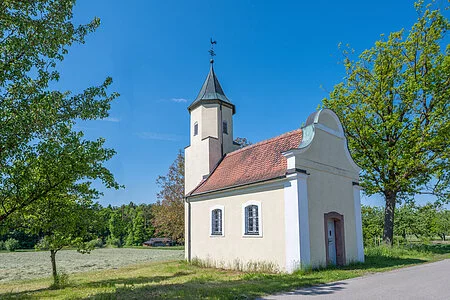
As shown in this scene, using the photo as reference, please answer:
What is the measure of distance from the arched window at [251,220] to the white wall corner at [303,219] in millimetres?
2445

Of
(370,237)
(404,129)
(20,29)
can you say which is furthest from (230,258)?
(370,237)

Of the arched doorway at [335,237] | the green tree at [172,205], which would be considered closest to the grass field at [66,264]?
the green tree at [172,205]

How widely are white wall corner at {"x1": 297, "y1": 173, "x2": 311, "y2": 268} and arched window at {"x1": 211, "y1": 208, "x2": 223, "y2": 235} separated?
5.37 metres

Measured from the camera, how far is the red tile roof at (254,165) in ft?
48.4

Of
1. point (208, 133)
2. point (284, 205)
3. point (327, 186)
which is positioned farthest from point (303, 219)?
point (208, 133)

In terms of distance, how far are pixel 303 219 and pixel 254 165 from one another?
4.30 m

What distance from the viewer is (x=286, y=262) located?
1280cm

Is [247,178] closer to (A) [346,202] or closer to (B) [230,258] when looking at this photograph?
(B) [230,258]

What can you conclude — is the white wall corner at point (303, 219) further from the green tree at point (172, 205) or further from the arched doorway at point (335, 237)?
the green tree at point (172, 205)

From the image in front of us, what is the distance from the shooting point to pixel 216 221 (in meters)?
17.4

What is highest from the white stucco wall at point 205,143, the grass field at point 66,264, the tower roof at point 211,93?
the tower roof at point 211,93

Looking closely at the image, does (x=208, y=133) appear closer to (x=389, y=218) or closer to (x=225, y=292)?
(x=389, y=218)

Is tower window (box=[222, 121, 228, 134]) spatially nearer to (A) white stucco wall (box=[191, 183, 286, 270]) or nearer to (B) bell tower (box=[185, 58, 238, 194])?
(B) bell tower (box=[185, 58, 238, 194])

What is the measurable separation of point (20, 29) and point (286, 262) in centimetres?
1145
